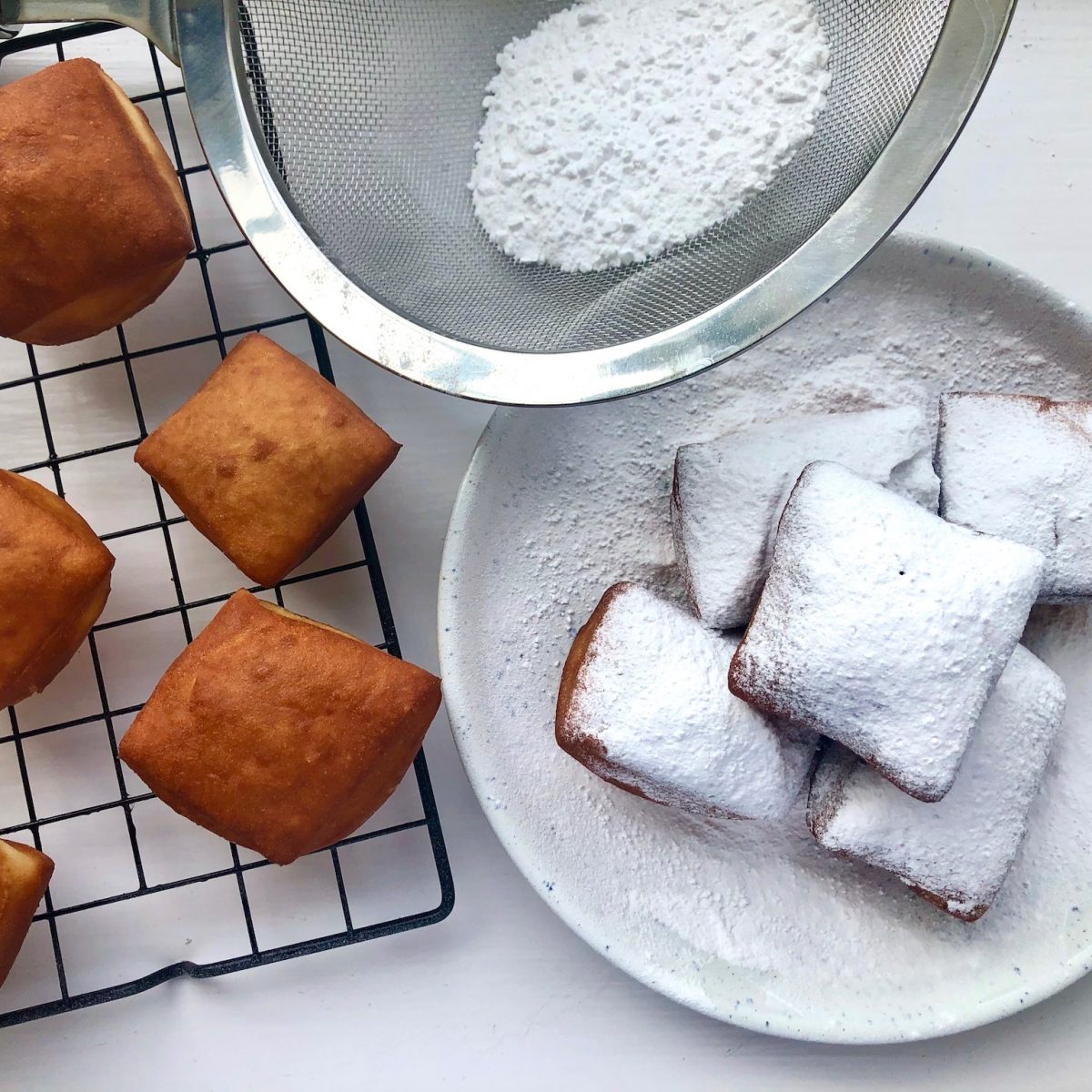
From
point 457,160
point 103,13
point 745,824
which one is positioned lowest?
point 745,824

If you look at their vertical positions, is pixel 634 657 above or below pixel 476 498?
below

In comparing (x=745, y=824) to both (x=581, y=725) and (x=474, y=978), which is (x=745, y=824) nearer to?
(x=581, y=725)

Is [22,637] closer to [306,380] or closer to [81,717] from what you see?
[81,717]

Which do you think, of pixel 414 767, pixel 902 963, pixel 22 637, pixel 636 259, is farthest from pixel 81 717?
pixel 902 963

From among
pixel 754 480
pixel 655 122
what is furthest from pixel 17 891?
pixel 655 122

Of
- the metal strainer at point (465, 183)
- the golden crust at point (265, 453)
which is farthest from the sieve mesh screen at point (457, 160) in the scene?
the golden crust at point (265, 453)

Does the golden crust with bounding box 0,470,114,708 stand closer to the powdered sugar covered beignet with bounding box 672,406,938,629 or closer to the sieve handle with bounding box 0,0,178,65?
the sieve handle with bounding box 0,0,178,65
